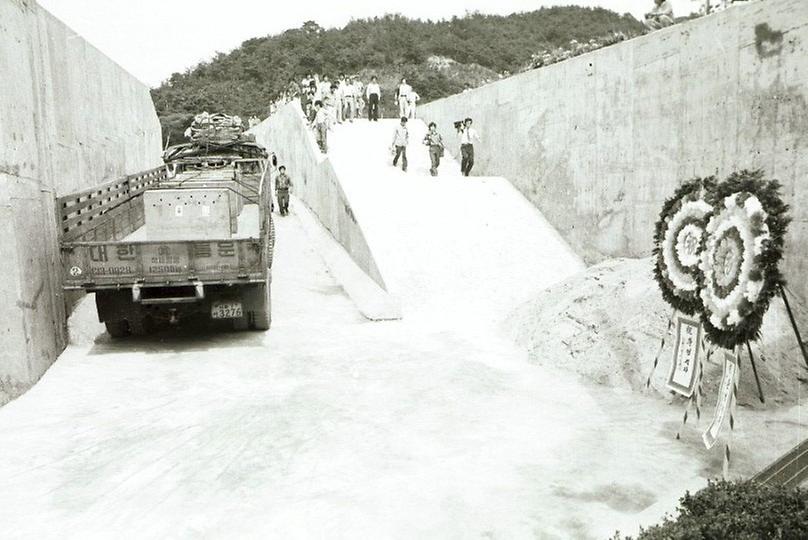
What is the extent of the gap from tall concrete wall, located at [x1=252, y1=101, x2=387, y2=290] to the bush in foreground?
7.97m

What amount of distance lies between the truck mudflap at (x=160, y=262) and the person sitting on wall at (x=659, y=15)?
7.97 metres

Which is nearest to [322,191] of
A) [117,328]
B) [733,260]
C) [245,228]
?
[245,228]

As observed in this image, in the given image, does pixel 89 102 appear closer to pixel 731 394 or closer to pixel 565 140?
pixel 565 140

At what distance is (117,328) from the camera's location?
9242 mm

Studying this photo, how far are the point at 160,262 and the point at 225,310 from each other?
1.06 metres

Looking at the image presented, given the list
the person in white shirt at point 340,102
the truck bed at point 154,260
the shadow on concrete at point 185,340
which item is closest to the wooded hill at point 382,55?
the person in white shirt at point 340,102

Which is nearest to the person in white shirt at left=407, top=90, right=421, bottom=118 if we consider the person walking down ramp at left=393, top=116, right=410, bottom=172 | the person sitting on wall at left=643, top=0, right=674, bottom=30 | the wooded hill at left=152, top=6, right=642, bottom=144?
the person walking down ramp at left=393, top=116, right=410, bottom=172

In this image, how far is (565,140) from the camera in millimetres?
13047

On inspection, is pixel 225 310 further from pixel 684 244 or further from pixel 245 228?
pixel 684 244

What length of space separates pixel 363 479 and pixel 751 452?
126 inches

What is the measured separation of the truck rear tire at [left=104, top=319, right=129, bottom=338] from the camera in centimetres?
917

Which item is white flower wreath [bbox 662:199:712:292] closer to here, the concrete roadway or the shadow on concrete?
the concrete roadway

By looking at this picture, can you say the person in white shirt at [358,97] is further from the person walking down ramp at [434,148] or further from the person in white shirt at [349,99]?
the person walking down ramp at [434,148]

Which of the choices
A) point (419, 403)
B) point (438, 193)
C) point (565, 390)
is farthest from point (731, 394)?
point (438, 193)
